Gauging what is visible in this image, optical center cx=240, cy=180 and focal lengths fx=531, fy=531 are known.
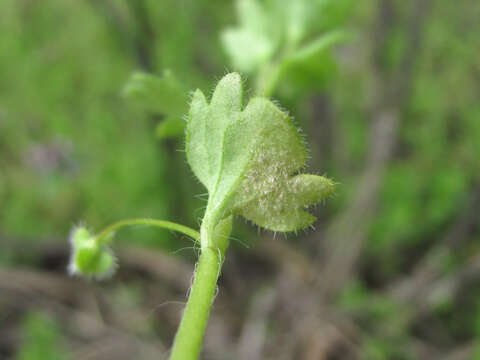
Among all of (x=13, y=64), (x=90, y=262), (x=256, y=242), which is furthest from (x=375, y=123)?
(x=13, y=64)

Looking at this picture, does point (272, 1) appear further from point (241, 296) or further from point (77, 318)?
point (77, 318)

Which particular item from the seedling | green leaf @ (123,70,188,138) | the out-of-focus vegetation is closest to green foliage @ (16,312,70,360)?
the out-of-focus vegetation

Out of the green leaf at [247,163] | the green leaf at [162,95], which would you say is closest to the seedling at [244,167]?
the green leaf at [247,163]

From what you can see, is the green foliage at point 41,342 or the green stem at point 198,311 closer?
the green stem at point 198,311

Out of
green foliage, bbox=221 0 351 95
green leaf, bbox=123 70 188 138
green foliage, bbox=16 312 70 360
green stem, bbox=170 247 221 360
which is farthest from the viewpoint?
green foliage, bbox=16 312 70 360

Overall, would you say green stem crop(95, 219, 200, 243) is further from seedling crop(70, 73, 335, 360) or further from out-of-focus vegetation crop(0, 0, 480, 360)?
out-of-focus vegetation crop(0, 0, 480, 360)

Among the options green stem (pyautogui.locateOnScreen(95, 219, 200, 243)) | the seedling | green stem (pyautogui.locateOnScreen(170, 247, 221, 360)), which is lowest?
green stem (pyautogui.locateOnScreen(170, 247, 221, 360))

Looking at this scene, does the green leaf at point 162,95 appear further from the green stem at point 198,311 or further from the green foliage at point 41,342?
the green foliage at point 41,342
